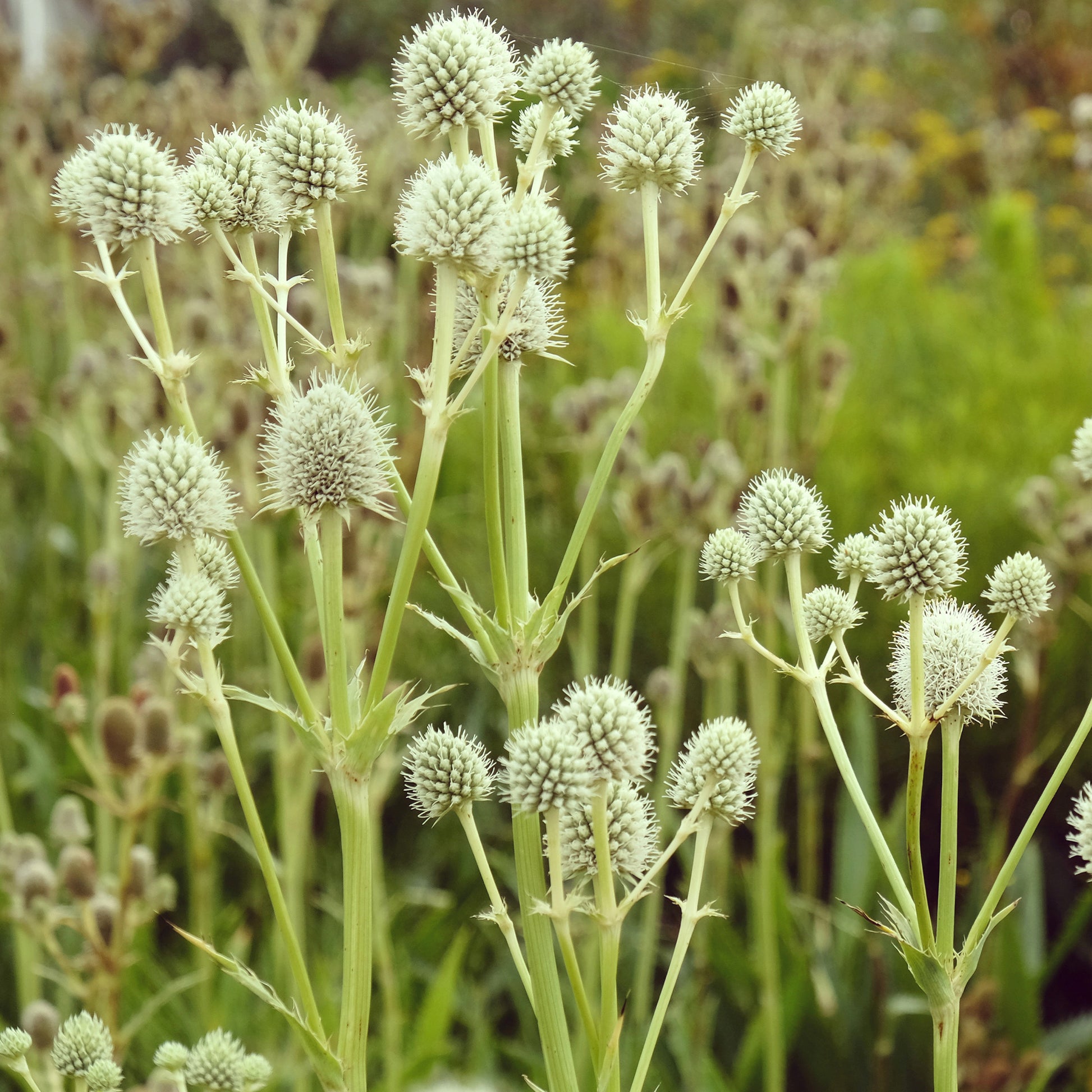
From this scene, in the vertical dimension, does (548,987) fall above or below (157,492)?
below

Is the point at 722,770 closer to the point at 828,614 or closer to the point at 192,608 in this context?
the point at 828,614

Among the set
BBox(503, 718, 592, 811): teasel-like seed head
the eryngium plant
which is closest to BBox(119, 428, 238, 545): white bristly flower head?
the eryngium plant

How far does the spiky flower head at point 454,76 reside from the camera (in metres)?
0.80

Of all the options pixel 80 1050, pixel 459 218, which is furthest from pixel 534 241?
pixel 80 1050

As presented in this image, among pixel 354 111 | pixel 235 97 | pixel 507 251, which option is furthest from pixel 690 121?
pixel 354 111

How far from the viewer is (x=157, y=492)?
0.82m

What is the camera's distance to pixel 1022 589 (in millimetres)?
823

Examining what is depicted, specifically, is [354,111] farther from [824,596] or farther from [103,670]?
[824,596]

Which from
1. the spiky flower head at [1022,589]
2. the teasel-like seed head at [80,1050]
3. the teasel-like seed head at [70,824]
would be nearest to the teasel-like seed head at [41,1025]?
the teasel-like seed head at [70,824]

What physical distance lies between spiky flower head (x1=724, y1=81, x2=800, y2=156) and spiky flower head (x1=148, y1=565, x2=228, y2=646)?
48 centimetres

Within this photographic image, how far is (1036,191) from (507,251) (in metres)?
11.0

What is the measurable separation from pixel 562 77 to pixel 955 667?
0.48 m

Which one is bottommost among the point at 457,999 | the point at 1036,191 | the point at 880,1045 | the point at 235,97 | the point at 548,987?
the point at 457,999

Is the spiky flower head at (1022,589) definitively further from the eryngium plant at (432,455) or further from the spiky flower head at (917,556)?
the eryngium plant at (432,455)
